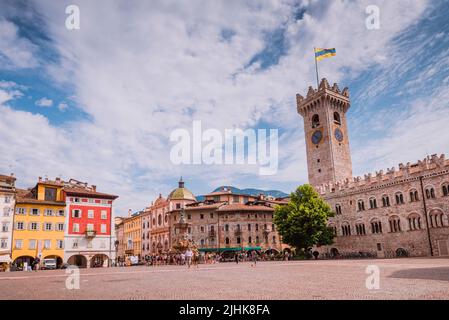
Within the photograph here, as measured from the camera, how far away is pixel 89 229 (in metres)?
49.8

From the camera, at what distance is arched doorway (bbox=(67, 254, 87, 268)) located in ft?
162

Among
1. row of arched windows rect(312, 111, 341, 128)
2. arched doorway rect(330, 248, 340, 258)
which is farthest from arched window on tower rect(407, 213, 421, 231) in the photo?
row of arched windows rect(312, 111, 341, 128)

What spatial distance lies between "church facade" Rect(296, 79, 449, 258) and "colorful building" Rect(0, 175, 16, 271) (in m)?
44.1

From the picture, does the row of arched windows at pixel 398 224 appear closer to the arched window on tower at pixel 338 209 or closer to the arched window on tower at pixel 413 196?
the arched window on tower at pixel 413 196

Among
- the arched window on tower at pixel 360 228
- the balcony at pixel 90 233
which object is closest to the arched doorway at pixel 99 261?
the balcony at pixel 90 233

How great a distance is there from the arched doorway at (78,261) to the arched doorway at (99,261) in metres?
1.06

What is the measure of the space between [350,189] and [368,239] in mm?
7507

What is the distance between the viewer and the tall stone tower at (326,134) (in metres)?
63.2

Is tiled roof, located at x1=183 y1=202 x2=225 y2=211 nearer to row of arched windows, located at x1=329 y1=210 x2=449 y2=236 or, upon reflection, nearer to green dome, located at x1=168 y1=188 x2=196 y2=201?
green dome, located at x1=168 y1=188 x2=196 y2=201

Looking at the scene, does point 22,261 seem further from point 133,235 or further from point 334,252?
point 133,235

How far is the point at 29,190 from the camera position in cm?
5397

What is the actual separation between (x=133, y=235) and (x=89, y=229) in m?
39.9

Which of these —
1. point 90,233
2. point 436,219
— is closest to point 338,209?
point 436,219
